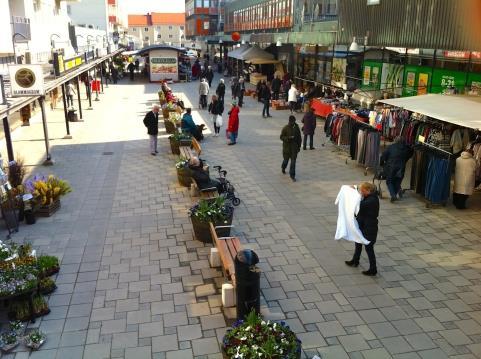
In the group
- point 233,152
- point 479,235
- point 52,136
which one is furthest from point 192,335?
point 52,136

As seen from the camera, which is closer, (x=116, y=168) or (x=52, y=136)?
(x=116, y=168)

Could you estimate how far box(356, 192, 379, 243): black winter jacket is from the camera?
289 inches

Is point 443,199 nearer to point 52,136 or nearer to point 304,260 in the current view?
point 304,260

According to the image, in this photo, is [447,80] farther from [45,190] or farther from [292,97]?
[45,190]

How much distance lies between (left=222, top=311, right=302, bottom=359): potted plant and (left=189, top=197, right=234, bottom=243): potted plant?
3281 mm

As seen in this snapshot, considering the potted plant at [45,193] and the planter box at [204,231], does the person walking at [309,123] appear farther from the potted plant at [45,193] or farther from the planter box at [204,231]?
the potted plant at [45,193]

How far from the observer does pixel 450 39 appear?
12.7 meters

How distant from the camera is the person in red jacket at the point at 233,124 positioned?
52.4 feet

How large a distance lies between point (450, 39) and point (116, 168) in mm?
9904

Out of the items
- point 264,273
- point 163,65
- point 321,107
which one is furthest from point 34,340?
point 163,65

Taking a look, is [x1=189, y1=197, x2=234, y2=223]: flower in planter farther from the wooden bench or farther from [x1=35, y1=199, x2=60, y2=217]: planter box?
[x1=35, y1=199, x2=60, y2=217]: planter box

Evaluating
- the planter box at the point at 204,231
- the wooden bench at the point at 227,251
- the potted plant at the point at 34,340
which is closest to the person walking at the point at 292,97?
the planter box at the point at 204,231

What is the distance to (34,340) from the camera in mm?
5887

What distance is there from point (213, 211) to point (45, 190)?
389 cm
